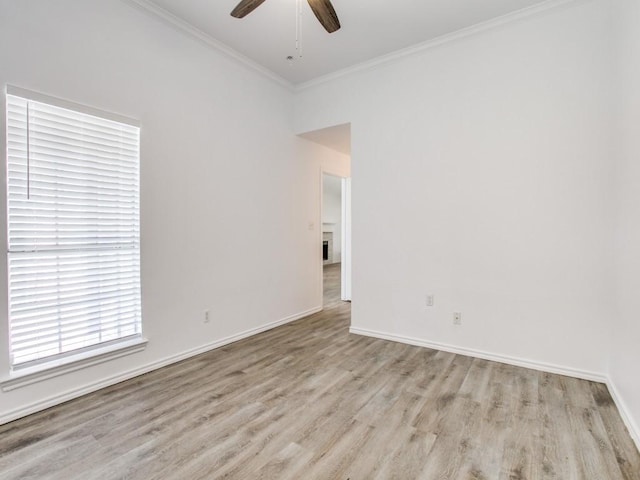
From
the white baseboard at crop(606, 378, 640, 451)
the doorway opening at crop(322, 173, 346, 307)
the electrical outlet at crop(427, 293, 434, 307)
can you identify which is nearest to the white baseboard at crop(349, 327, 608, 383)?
the white baseboard at crop(606, 378, 640, 451)

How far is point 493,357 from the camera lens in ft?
9.71

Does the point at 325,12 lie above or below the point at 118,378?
above

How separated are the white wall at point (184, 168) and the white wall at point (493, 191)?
0.95 meters

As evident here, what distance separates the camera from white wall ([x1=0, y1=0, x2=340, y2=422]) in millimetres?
2154

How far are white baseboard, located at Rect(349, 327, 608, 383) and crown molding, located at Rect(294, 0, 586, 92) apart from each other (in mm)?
2950

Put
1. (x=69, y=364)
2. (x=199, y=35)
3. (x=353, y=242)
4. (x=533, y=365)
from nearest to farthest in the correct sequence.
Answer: (x=69, y=364) < (x=533, y=365) < (x=199, y=35) < (x=353, y=242)

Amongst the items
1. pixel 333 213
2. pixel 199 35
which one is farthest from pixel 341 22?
pixel 333 213

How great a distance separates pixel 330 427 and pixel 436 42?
348 centimetres

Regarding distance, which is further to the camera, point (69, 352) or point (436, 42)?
point (436, 42)

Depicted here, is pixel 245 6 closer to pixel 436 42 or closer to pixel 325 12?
pixel 325 12

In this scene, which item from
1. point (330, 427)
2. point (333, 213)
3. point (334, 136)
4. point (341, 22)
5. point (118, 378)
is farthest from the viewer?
point (333, 213)

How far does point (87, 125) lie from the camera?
92.2 inches

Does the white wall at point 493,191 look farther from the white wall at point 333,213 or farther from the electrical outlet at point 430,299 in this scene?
the white wall at point 333,213

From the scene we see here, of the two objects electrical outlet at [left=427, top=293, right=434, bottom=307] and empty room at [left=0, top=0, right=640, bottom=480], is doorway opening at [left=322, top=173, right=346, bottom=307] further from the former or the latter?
electrical outlet at [left=427, top=293, right=434, bottom=307]
